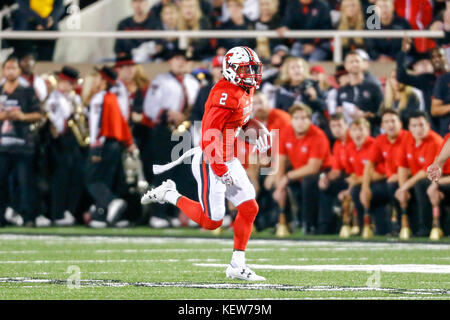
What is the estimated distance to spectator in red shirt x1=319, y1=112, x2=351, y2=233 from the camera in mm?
14091

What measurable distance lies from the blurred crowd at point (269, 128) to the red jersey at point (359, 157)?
0.01 meters

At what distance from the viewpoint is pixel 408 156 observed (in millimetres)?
13445

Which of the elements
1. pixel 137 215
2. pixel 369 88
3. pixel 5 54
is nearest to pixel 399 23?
pixel 369 88

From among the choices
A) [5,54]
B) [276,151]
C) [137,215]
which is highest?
[5,54]

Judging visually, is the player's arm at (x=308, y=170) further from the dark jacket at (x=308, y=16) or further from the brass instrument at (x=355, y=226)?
the dark jacket at (x=308, y=16)

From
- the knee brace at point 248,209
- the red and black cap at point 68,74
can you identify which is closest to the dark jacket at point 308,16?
the red and black cap at point 68,74

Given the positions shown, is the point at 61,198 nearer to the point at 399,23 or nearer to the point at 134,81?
the point at 134,81

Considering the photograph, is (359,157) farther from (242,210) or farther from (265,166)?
(242,210)

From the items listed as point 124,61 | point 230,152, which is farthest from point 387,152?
point 230,152

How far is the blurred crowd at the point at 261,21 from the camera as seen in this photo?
51.9 feet

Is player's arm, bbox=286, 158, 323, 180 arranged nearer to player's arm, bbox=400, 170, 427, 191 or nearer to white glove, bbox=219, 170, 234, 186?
player's arm, bbox=400, 170, 427, 191

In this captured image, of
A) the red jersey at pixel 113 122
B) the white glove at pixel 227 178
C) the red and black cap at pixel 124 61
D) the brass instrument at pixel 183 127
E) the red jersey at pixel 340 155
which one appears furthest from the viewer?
the red and black cap at pixel 124 61

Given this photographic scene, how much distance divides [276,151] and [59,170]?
336 centimetres

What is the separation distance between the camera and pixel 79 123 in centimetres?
1595
